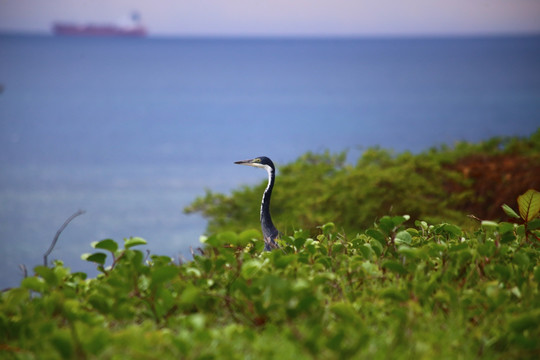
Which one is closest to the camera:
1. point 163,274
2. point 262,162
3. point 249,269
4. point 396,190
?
point 163,274

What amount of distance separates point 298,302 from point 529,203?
1.29m

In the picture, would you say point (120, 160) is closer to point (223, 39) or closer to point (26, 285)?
point (26, 285)

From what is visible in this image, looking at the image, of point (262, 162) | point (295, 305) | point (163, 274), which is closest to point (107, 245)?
point (163, 274)

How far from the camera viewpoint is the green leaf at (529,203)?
2936mm

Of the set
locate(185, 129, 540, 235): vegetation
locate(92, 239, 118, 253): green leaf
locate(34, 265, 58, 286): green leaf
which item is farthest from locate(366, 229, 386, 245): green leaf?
locate(185, 129, 540, 235): vegetation

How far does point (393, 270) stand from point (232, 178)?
27369mm

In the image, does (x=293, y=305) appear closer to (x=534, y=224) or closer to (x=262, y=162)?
(x=534, y=224)

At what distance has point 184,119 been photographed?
160ft

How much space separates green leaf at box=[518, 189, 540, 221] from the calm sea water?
147 cm

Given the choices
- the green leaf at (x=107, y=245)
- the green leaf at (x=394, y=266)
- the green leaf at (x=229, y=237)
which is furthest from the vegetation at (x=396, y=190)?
the green leaf at (x=107, y=245)

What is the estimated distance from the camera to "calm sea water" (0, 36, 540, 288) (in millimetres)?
24141

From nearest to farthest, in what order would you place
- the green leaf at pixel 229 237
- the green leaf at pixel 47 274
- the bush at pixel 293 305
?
1. the bush at pixel 293 305
2. the green leaf at pixel 47 274
3. the green leaf at pixel 229 237

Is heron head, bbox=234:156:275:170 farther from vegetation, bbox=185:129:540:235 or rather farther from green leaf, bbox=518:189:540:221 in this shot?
green leaf, bbox=518:189:540:221

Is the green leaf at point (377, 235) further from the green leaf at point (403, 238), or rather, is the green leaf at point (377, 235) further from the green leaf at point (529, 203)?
the green leaf at point (529, 203)
